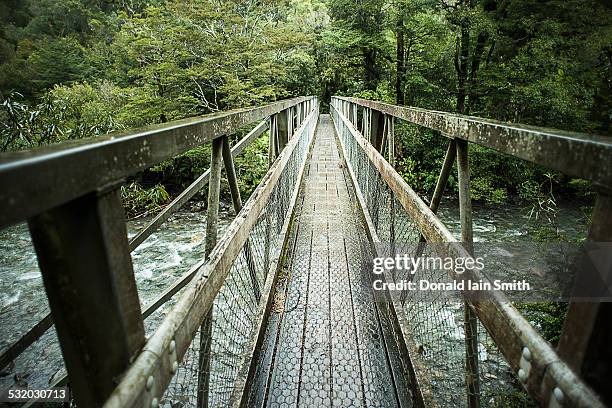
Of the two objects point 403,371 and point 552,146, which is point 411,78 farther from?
point 552,146

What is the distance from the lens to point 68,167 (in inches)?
23.8

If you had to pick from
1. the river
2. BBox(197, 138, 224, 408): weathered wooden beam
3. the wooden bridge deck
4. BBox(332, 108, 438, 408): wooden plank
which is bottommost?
the river

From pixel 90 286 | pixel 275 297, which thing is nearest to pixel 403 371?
pixel 275 297

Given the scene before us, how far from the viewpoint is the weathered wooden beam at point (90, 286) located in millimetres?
662

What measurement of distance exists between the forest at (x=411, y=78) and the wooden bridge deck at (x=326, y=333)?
4.77 meters

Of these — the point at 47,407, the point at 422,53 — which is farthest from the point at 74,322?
Result: the point at 422,53

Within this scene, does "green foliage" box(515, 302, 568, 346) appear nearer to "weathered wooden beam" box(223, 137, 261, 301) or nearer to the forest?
the forest

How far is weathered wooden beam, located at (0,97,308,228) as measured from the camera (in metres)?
0.50

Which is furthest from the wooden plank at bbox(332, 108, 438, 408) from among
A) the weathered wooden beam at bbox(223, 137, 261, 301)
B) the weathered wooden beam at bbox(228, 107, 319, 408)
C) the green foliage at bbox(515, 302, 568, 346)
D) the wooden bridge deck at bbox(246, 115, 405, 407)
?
the green foliage at bbox(515, 302, 568, 346)

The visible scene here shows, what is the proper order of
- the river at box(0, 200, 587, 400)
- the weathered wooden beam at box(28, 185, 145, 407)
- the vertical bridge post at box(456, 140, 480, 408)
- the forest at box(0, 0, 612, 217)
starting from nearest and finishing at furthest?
the weathered wooden beam at box(28, 185, 145, 407) → the vertical bridge post at box(456, 140, 480, 408) → the river at box(0, 200, 587, 400) → the forest at box(0, 0, 612, 217)

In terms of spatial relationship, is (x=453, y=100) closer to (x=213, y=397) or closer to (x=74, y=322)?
(x=213, y=397)

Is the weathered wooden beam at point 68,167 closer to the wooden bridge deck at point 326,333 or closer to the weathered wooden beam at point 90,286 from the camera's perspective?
the weathered wooden beam at point 90,286

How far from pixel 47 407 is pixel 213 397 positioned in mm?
1668

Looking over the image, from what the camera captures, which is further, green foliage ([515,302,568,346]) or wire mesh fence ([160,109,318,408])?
green foliage ([515,302,568,346])
